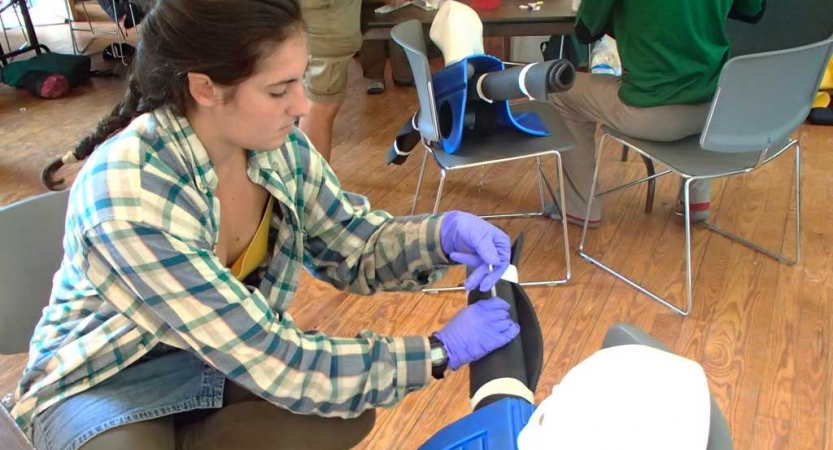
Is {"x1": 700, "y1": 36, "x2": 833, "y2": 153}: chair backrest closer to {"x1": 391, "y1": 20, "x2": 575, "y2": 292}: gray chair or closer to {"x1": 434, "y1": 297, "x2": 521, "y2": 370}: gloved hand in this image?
{"x1": 391, "y1": 20, "x2": 575, "y2": 292}: gray chair

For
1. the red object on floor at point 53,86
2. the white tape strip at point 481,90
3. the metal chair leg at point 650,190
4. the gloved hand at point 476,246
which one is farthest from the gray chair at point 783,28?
the red object on floor at point 53,86

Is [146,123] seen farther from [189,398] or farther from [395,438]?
[395,438]

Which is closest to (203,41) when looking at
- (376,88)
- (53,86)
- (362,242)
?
(362,242)

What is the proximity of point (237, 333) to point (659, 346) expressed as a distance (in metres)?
0.52

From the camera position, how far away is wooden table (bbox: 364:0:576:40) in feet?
8.07

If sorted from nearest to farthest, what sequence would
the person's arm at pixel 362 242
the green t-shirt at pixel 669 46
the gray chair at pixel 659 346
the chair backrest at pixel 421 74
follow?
the gray chair at pixel 659 346 < the person's arm at pixel 362 242 < the chair backrest at pixel 421 74 < the green t-shirt at pixel 669 46

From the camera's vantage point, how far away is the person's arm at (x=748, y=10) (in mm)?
2068

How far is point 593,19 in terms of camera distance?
2078 millimetres

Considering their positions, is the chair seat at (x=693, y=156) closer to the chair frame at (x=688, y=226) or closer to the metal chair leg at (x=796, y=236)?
the chair frame at (x=688, y=226)

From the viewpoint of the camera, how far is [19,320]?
1.08 metres

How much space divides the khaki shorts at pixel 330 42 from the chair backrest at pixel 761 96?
1.34 metres

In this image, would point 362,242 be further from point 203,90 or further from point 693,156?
point 693,156

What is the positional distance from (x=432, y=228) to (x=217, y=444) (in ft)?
1.54

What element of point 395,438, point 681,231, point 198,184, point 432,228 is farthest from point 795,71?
point 198,184
